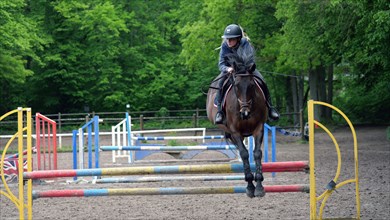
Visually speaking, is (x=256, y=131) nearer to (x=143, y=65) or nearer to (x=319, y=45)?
(x=319, y=45)

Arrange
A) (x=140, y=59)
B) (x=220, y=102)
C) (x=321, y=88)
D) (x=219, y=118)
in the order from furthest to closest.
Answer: (x=140, y=59) < (x=321, y=88) < (x=220, y=102) < (x=219, y=118)

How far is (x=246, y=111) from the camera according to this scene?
8.12 metres

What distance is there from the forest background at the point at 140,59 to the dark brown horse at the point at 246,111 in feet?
70.9

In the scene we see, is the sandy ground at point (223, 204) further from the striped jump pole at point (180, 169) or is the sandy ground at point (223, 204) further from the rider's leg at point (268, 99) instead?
the striped jump pole at point (180, 169)

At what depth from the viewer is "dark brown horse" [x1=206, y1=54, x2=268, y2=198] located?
8.18 m

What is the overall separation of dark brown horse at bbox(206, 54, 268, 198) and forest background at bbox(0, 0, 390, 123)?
21599 millimetres

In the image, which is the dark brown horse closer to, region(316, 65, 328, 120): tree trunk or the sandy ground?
the sandy ground

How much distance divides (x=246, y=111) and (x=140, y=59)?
40.9 meters

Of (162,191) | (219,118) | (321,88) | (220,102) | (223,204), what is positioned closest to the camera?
(162,191)

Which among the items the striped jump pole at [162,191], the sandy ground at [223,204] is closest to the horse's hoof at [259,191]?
the striped jump pole at [162,191]

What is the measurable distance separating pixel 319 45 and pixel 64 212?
15.2m

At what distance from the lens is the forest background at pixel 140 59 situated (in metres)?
35.1

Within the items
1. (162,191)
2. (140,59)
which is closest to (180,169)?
(162,191)

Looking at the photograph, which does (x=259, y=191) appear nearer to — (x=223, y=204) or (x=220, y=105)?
(x=220, y=105)
